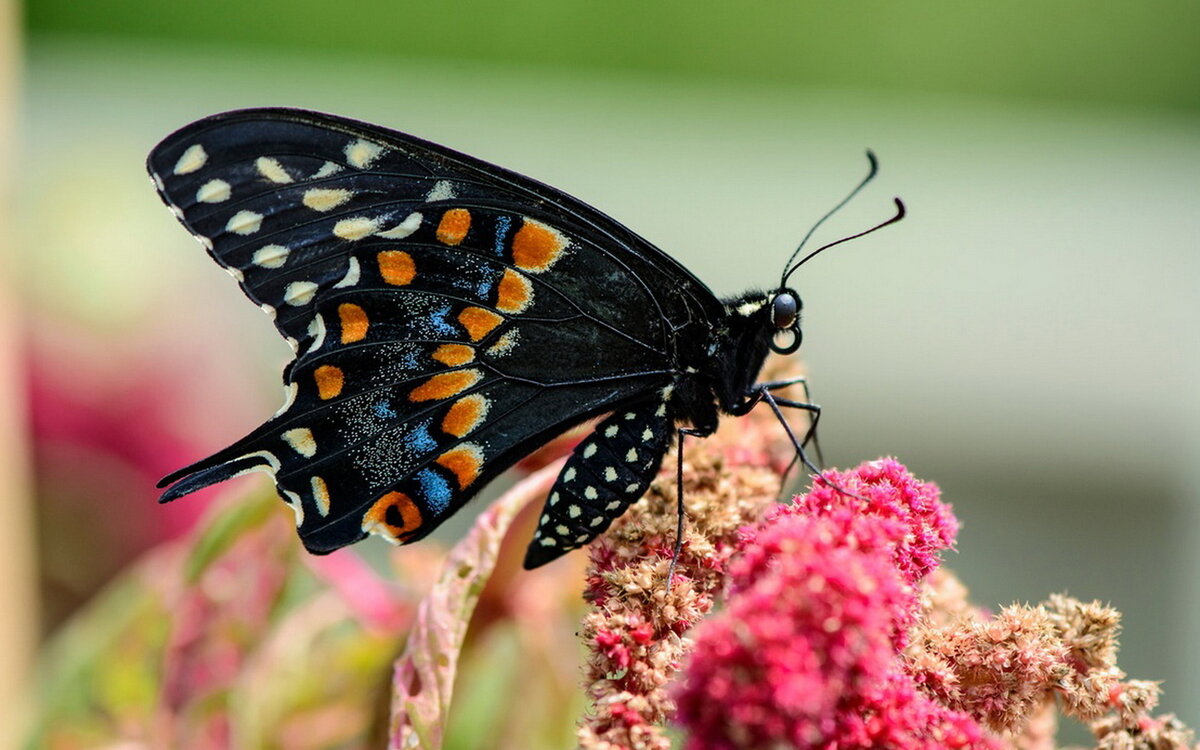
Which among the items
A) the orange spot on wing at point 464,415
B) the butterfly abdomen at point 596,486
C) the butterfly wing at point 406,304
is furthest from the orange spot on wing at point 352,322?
the butterfly abdomen at point 596,486

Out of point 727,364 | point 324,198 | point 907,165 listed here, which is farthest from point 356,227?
point 907,165

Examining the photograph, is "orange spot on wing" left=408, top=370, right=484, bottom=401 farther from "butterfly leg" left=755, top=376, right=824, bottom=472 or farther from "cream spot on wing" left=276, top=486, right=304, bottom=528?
"butterfly leg" left=755, top=376, right=824, bottom=472

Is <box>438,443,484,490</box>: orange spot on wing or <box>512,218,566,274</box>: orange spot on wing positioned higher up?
<box>512,218,566,274</box>: orange spot on wing

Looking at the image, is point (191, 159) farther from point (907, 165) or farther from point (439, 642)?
point (907, 165)

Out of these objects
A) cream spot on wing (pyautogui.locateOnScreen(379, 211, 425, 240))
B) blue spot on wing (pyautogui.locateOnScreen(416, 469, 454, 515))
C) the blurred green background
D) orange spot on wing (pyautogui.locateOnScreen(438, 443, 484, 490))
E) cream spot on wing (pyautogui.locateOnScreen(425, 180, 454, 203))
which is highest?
the blurred green background

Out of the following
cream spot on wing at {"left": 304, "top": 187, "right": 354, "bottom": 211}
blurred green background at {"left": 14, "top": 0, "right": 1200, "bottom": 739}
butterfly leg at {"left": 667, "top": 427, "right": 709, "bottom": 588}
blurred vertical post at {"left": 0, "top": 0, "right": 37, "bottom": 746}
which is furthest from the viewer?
blurred green background at {"left": 14, "top": 0, "right": 1200, "bottom": 739}

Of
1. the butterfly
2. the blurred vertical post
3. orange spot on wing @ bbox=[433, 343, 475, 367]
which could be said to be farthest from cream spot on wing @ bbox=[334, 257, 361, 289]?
the blurred vertical post

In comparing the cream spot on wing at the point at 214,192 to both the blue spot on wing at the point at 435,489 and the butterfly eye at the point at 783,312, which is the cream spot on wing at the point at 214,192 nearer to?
the blue spot on wing at the point at 435,489
